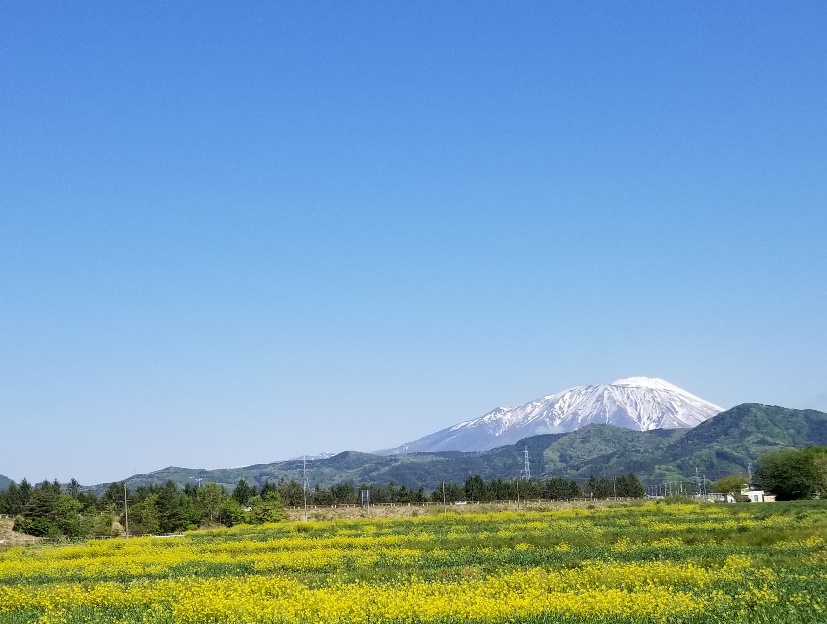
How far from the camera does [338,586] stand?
97.9 feet

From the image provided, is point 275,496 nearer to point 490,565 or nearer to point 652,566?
point 490,565

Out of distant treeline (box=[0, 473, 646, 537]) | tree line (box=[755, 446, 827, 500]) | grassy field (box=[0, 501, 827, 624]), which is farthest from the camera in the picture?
tree line (box=[755, 446, 827, 500])

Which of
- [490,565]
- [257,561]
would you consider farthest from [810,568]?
[257,561]

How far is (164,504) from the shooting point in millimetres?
117375

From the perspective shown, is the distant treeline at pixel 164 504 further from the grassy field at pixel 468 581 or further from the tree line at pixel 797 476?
the tree line at pixel 797 476

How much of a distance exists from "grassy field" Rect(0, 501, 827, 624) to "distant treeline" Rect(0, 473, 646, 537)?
55.1 m

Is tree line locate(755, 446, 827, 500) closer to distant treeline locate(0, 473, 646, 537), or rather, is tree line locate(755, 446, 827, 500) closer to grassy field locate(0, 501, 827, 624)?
distant treeline locate(0, 473, 646, 537)

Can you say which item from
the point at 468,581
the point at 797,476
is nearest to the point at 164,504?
the point at 468,581

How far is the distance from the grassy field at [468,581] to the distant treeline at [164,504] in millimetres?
55096

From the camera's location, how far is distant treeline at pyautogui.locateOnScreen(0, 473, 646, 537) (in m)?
107

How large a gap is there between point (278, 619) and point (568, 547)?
1036 inches

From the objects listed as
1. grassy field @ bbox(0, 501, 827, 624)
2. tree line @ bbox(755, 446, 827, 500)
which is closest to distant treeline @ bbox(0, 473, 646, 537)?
grassy field @ bbox(0, 501, 827, 624)

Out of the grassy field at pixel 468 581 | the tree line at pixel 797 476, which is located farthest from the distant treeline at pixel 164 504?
the tree line at pixel 797 476

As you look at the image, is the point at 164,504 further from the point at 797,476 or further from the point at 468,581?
the point at 797,476
